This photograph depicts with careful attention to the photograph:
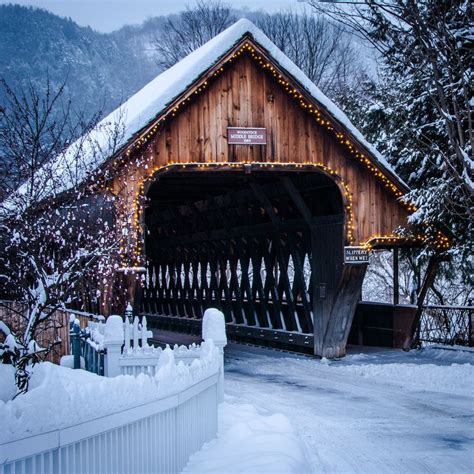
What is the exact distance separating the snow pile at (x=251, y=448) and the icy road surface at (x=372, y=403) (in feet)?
0.93

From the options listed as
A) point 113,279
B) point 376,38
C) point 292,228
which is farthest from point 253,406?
point 292,228

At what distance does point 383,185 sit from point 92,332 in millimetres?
8010

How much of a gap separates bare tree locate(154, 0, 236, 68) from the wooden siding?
22150 mm

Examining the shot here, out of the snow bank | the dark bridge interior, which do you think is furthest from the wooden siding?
the snow bank

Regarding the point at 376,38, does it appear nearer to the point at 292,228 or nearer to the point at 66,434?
the point at 292,228

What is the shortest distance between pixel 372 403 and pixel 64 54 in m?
9.41

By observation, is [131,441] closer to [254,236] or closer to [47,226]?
[47,226]

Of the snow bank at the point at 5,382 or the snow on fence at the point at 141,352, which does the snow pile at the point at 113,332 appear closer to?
the snow on fence at the point at 141,352

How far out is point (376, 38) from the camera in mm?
14461

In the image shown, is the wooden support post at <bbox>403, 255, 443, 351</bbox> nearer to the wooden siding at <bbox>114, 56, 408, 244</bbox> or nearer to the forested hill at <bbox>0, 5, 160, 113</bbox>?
the wooden siding at <bbox>114, 56, 408, 244</bbox>

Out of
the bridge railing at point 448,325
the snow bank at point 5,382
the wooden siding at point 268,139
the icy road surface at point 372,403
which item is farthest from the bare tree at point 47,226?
the bridge railing at point 448,325

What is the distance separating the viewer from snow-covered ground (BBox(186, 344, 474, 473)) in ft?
24.5

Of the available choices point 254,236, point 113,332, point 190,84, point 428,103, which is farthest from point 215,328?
point 254,236

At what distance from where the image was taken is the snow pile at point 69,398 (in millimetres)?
3955
